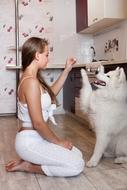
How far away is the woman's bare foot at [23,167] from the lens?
215 centimetres

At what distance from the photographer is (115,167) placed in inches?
91.2

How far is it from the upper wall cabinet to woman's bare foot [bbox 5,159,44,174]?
2.39m

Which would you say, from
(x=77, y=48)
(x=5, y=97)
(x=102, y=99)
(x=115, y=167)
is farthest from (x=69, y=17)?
(x=115, y=167)

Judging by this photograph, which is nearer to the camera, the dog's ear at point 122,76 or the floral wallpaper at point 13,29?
the dog's ear at point 122,76

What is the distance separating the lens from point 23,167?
2203mm

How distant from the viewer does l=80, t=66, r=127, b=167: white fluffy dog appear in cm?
239

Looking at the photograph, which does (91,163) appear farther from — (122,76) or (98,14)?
(98,14)

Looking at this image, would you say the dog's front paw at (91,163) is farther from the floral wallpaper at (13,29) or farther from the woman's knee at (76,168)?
the floral wallpaper at (13,29)

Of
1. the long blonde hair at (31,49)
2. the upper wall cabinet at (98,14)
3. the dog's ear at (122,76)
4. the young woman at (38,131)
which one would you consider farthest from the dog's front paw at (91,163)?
the upper wall cabinet at (98,14)

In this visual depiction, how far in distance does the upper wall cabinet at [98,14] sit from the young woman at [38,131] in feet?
6.57

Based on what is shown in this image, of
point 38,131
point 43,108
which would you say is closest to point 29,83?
point 43,108

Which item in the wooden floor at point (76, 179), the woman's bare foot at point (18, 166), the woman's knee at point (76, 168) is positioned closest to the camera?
the wooden floor at point (76, 179)

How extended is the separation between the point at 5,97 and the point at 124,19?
2410 millimetres

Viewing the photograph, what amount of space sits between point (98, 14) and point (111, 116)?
210cm
